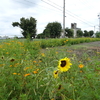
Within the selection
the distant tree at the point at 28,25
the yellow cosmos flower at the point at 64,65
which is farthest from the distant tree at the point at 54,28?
the yellow cosmos flower at the point at 64,65

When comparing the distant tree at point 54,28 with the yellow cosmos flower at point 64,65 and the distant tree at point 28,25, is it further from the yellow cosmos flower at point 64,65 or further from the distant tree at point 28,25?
the yellow cosmos flower at point 64,65

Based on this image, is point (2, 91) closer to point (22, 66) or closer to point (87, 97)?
point (22, 66)

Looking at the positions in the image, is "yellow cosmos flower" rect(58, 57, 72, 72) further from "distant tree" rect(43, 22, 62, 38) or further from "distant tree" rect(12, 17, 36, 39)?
"distant tree" rect(43, 22, 62, 38)

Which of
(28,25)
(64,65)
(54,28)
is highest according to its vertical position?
(28,25)

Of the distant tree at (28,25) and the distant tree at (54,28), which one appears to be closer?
the distant tree at (28,25)

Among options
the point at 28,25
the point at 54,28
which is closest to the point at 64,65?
the point at 28,25

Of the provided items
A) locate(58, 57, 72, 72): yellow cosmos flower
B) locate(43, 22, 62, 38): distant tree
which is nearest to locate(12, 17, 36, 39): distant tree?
locate(43, 22, 62, 38): distant tree

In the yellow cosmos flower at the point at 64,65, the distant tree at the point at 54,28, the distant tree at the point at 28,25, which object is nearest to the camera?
the yellow cosmos flower at the point at 64,65

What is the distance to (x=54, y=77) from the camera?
0.98 meters

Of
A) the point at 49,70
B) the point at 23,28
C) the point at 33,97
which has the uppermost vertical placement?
the point at 23,28

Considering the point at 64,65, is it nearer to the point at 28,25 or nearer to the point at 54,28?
the point at 28,25

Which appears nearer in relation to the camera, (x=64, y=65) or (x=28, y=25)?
(x=64, y=65)

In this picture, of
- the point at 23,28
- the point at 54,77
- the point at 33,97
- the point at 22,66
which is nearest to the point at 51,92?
the point at 54,77

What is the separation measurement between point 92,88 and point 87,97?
0.66 feet
